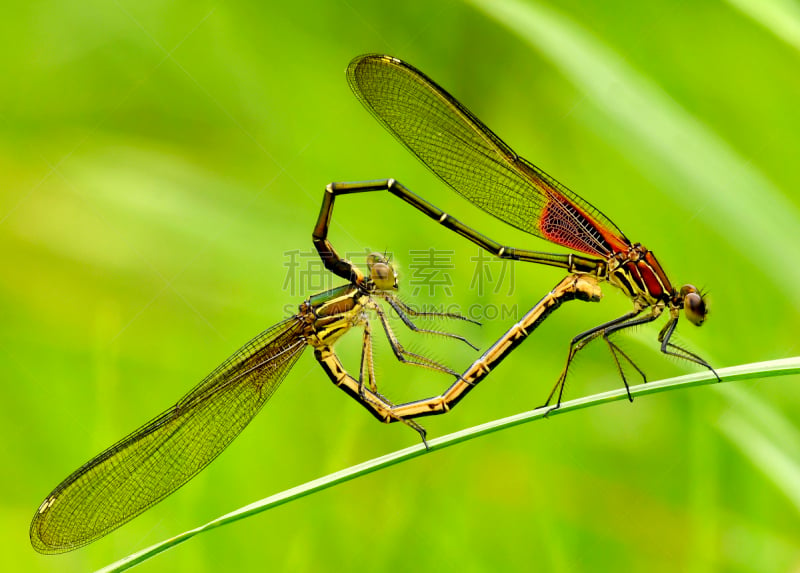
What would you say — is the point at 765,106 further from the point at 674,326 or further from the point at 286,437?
the point at 286,437

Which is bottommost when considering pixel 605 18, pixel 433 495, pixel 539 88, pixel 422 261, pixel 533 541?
pixel 433 495

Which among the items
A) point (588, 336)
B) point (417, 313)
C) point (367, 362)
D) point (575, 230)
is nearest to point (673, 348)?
point (588, 336)

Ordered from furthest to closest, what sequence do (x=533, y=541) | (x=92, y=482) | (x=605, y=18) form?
(x=605, y=18) < (x=533, y=541) < (x=92, y=482)

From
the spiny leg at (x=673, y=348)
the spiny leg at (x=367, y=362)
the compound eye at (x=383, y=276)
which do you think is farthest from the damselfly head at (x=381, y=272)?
the spiny leg at (x=673, y=348)

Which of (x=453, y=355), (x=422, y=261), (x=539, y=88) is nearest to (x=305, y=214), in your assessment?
(x=422, y=261)

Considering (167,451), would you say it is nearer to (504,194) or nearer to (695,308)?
(504,194)

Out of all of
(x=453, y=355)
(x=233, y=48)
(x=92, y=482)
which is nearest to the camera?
(x=92, y=482)

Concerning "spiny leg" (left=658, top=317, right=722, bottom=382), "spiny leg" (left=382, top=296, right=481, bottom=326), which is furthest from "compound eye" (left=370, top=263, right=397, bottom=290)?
"spiny leg" (left=658, top=317, right=722, bottom=382)

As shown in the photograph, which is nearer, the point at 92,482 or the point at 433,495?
the point at 92,482
